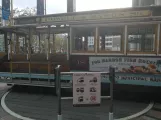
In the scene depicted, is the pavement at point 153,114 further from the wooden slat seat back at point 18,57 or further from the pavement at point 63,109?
the wooden slat seat back at point 18,57

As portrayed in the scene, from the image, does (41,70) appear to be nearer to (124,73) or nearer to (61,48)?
(61,48)

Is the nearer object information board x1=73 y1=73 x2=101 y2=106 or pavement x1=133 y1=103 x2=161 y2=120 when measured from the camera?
information board x1=73 y1=73 x2=101 y2=106

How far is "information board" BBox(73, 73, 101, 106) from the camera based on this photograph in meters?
4.92

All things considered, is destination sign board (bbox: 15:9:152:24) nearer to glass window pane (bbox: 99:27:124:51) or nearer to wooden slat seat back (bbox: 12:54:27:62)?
glass window pane (bbox: 99:27:124:51)

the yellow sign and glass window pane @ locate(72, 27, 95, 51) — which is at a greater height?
the yellow sign

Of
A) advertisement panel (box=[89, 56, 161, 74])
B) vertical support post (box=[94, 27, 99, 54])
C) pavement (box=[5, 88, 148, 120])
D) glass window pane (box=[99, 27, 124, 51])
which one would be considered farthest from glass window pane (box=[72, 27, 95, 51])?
pavement (box=[5, 88, 148, 120])

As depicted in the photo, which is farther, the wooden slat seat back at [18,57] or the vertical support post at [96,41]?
the wooden slat seat back at [18,57]

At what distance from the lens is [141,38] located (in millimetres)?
7512

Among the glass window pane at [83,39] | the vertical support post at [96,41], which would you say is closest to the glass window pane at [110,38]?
the vertical support post at [96,41]

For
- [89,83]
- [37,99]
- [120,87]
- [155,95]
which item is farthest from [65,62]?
[89,83]

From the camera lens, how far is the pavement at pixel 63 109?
6387 mm

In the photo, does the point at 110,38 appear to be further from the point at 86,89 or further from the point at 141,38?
the point at 86,89

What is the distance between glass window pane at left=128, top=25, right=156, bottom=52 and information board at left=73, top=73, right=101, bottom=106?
3.07 m

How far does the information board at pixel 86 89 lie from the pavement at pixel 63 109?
1.38m
